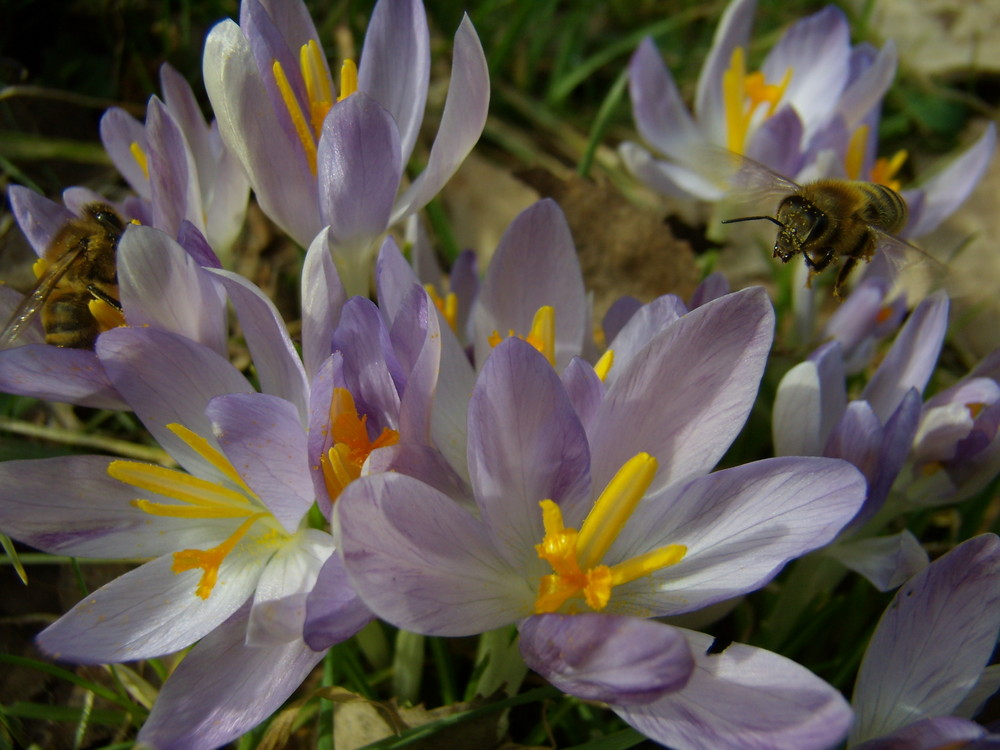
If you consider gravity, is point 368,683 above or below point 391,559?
below

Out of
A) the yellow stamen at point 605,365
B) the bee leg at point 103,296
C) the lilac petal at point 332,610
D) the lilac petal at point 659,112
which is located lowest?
the lilac petal at point 332,610

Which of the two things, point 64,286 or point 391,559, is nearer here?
point 391,559

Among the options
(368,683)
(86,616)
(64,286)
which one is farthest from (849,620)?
(64,286)

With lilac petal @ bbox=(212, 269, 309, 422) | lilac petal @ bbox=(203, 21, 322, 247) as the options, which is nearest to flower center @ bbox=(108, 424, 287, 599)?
lilac petal @ bbox=(212, 269, 309, 422)

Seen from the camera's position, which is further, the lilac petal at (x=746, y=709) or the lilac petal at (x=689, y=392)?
the lilac petal at (x=689, y=392)

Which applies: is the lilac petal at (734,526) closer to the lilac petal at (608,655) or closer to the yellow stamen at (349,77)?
the lilac petal at (608,655)

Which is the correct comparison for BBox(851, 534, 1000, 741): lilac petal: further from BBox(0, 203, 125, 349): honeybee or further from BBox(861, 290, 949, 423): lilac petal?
BBox(0, 203, 125, 349): honeybee

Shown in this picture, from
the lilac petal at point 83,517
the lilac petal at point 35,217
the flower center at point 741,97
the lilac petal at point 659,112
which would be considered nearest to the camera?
the lilac petal at point 83,517

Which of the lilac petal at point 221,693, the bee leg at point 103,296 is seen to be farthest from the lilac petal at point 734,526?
the bee leg at point 103,296

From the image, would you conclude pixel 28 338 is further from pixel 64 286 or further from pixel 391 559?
pixel 391 559
